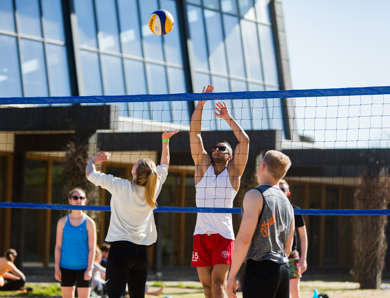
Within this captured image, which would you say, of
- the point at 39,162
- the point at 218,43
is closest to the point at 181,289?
the point at 39,162

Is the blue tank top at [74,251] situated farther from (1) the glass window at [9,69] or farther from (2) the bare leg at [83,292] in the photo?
(1) the glass window at [9,69]

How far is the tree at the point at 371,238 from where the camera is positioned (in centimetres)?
1487

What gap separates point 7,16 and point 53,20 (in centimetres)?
134

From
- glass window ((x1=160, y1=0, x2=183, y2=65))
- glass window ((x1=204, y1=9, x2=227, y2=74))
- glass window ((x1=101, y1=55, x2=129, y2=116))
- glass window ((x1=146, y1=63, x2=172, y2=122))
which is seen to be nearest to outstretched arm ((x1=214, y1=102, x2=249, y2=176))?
glass window ((x1=101, y1=55, x2=129, y2=116))

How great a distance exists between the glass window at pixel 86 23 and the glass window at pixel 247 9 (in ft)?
20.9

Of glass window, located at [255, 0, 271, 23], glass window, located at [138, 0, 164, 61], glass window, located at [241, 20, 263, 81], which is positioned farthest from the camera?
glass window, located at [255, 0, 271, 23]

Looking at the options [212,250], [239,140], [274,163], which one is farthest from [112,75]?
[274,163]

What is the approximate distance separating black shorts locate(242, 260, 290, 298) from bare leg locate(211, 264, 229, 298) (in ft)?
4.64

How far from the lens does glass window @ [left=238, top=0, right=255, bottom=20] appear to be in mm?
21516

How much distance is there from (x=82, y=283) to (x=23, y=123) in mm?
6698

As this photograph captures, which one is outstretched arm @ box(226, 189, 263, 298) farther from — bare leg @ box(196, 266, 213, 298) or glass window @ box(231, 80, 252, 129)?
glass window @ box(231, 80, 252, 129)

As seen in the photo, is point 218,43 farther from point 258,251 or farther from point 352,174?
point 258,251

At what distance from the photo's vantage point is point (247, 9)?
21.7 meters

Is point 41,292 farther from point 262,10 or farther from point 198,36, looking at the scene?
point 262,10
